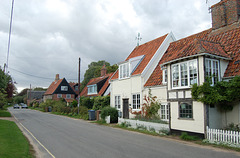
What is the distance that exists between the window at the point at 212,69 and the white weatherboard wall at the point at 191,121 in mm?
1825

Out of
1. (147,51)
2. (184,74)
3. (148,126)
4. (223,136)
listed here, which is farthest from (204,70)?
(147,51)

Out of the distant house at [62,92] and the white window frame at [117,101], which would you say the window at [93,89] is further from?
the distant house at [62,92]

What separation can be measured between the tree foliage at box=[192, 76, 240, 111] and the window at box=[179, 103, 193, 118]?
3.57 feet

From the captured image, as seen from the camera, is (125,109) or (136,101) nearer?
(136,101)

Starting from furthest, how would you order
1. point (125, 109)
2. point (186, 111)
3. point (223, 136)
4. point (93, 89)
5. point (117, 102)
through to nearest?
point (93, 89) → point (117, 102) → point (125, 109) → point (186, 111) → point (223, 136)

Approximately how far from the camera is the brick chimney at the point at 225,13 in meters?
15.4

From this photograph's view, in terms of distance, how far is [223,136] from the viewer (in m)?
10.8

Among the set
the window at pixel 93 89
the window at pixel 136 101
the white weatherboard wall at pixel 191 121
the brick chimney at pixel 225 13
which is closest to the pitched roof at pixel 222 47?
the brick chimney at pixel 225 13

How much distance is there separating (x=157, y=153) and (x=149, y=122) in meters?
7.31

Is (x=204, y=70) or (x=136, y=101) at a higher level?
(x=204, y=70)

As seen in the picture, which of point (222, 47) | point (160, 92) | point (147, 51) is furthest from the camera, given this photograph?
point (147, 51)

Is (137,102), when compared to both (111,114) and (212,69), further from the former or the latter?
(212,69)

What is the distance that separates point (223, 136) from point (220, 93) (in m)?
2.58

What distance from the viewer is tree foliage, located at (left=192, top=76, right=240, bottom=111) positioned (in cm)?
1138
